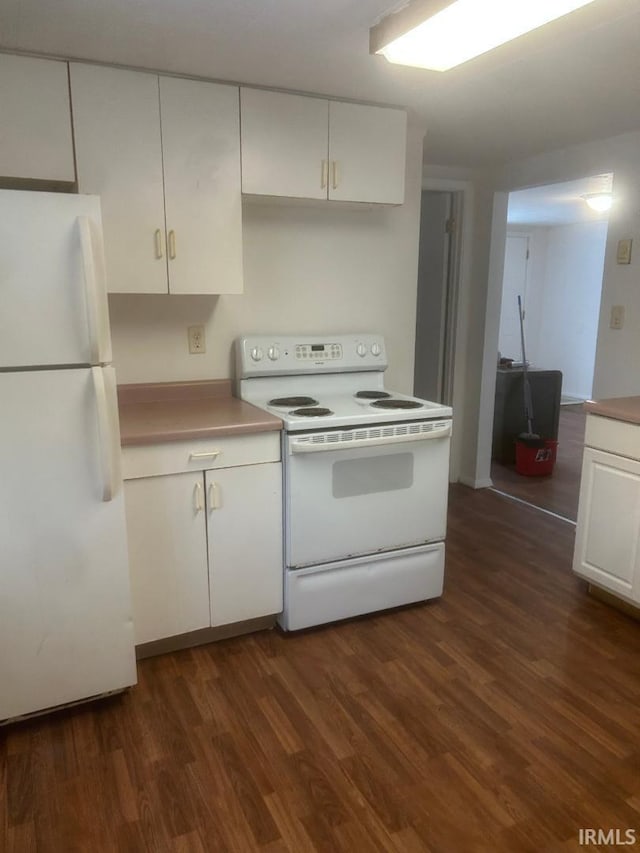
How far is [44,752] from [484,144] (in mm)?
3357

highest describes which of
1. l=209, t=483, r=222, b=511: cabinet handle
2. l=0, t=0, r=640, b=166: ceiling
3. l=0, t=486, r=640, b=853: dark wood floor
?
l=0, t=0, r=640, b=166: ceiling

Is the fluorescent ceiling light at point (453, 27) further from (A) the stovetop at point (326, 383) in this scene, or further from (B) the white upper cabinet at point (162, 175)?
(A) the stovetop at point (326, 383)

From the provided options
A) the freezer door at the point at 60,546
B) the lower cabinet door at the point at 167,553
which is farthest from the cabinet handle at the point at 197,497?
the freezer door at the point at 60,546

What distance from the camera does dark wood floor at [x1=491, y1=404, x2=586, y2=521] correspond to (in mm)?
3965

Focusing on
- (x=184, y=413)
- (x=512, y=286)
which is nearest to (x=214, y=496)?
(x=184, y=413)

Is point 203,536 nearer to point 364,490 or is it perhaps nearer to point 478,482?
point 364,490

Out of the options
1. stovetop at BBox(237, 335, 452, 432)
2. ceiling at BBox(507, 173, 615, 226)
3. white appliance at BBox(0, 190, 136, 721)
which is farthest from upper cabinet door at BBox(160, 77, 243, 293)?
ceiling at BBox(507, 173, 615, 226)

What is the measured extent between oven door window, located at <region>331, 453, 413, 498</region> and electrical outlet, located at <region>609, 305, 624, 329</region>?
1512 mm

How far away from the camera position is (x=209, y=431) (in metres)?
2.15

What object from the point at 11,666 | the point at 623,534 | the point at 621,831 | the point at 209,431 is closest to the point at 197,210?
the point at 209,431

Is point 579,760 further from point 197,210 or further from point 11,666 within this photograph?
point 197,210

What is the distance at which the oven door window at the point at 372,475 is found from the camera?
239 cm

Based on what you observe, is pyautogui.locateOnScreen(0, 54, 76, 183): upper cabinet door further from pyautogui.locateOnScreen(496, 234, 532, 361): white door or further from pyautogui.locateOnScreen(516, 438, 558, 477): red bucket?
pyautogui.locateOnScreen(496, 234, 532, 361): white door

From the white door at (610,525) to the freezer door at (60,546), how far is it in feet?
6.36
